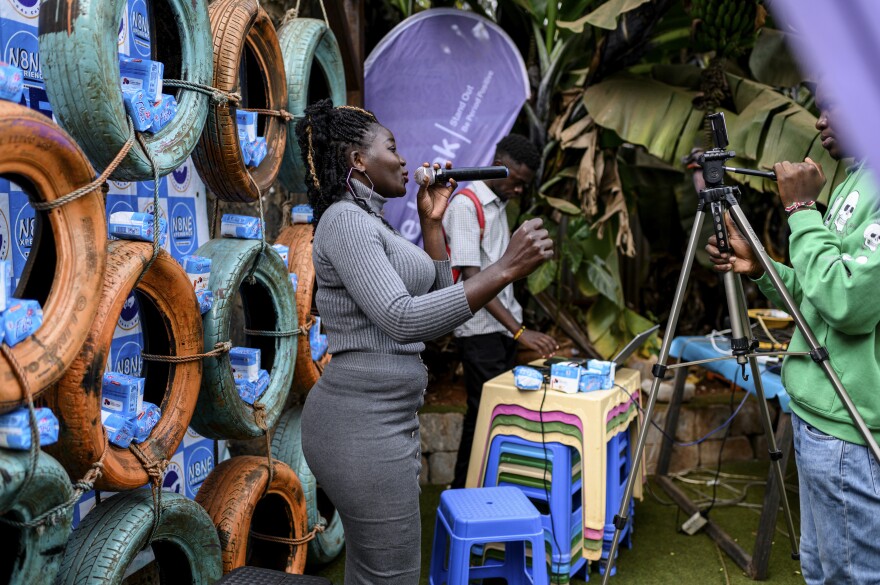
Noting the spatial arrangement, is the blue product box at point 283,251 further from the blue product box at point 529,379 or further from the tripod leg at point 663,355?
the tripod leg at point 663,355

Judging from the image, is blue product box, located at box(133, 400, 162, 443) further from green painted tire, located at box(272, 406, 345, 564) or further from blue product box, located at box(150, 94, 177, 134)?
green painted tire, located at box(272, 406, 345, 564)

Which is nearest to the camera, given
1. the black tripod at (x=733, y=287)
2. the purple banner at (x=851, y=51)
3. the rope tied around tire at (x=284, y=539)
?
the purple banner at (x=851, y=51)

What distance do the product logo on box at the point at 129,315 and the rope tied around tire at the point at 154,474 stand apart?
0.49m

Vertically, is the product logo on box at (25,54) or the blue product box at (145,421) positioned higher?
the product logo on box at (25,54)

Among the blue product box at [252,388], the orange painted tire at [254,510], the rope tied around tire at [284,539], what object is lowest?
the rope tied around tire at [284,539]

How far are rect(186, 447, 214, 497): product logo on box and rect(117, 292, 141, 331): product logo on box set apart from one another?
62 centimetres

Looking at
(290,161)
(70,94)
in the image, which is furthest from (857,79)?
(290,161)

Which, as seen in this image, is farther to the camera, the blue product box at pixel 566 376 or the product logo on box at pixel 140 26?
the blue product box at pixel 566 376

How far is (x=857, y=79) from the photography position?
57 centimetres

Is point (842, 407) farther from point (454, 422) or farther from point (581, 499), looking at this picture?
point (454, 422)

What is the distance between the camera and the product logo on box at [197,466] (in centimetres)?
274

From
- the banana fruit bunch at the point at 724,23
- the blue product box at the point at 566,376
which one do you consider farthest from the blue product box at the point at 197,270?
the banana fruit bunch at the point at 724,23

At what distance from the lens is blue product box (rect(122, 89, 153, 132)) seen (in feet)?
6.13

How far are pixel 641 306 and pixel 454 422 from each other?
2086mm
